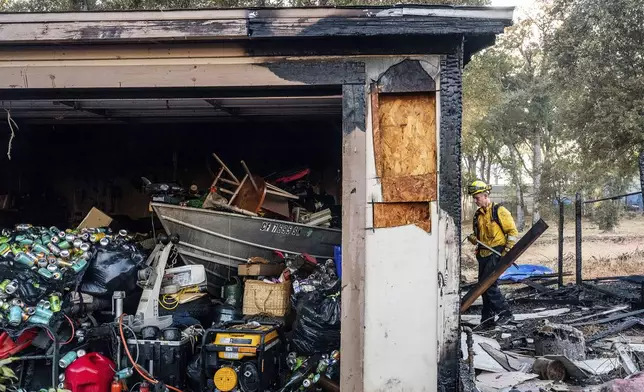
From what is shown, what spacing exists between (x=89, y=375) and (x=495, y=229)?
228 inches

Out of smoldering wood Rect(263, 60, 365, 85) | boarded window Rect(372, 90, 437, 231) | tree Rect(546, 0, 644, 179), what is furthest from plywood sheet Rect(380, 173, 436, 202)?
tree Rect(546, 0, 644, 179)

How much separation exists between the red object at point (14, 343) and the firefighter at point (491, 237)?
19.2 feet

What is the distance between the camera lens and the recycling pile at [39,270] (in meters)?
5.00

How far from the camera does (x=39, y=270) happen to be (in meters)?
5.25

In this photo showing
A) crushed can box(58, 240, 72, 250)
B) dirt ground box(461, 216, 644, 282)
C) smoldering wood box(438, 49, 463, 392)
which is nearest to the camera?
smoldering wood box(438, 49, 463, 392)

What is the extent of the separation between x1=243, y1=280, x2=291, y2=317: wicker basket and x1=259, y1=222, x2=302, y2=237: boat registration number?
1335 mm

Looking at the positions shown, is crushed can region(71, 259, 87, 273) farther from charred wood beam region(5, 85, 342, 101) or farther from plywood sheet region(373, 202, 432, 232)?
plywood sheet region(373, 202, 432, 232)

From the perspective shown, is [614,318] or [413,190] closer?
[413,190]

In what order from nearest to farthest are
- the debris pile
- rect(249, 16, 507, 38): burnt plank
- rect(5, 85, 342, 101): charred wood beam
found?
rect(249, 16, 507, 38): burnt plank → rect(5, 85, 342, 101): charred wood beam → the debris pile

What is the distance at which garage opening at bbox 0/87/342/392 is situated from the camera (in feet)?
17.4

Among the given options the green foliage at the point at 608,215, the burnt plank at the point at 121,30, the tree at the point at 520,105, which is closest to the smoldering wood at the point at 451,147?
the burnt plank at the point at 121,30

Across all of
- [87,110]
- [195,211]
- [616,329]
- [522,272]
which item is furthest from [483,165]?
[87,110]

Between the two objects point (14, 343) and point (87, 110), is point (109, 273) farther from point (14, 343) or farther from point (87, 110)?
point (87, 110)

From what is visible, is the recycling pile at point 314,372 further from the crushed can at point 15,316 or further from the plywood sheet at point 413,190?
the crushed can at point 15,316
